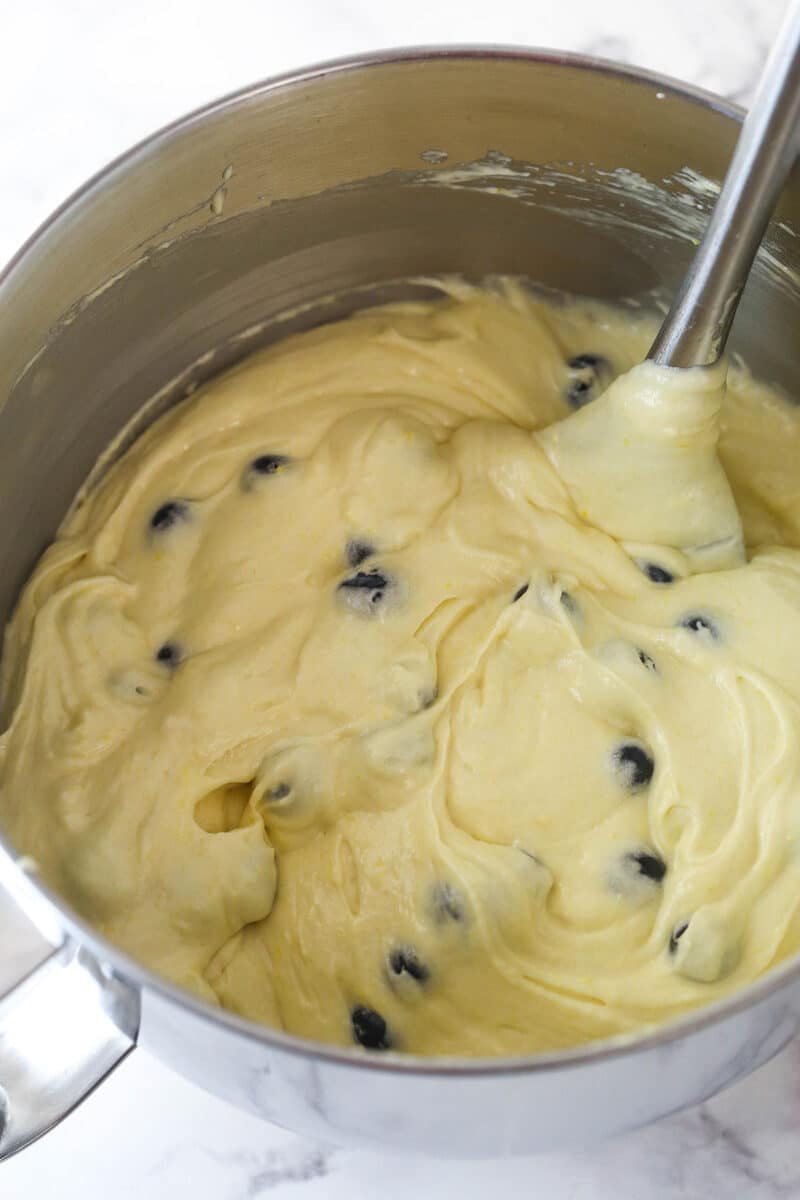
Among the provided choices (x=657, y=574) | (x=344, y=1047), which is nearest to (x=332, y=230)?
(x=657, y=574)

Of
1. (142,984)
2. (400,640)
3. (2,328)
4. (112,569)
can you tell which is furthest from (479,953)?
A: (2,328)

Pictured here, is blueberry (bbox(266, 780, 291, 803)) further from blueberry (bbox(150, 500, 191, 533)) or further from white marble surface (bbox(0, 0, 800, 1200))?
white marble surface (bbox(0, 0, 800, 1200))

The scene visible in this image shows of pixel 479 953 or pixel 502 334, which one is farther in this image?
pixel 502 334

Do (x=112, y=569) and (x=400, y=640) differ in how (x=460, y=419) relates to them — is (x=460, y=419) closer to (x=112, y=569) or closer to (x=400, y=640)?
→ (x=400, y=640)

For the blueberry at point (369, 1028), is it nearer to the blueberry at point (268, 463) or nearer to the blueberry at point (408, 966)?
the blueberry at point (408, 966)

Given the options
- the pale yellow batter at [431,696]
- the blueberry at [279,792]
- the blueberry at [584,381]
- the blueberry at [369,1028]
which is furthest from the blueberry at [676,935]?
the blueberry at [584,381]

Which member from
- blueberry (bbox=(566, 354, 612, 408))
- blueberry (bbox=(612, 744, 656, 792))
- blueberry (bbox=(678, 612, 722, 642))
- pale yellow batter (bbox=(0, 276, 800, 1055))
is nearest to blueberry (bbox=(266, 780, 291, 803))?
pale yellow batter (bbox=(0, 276, 800, 1055))
